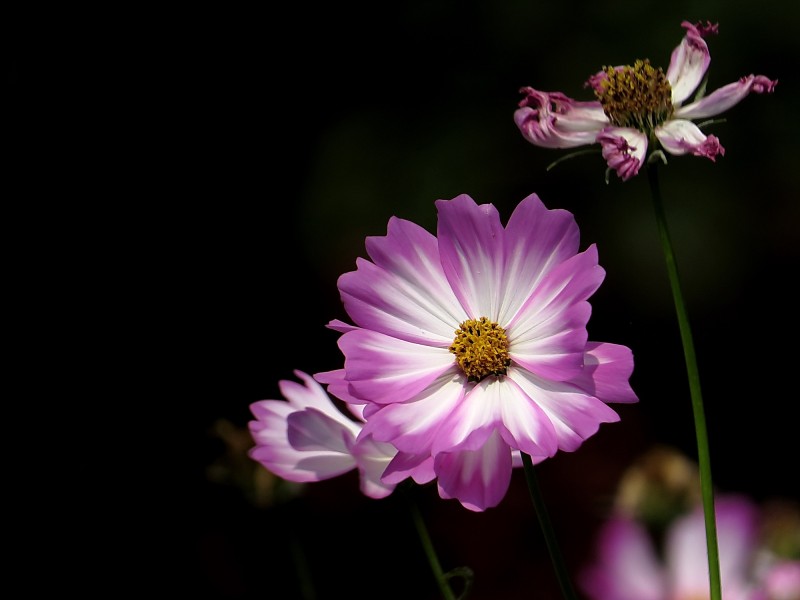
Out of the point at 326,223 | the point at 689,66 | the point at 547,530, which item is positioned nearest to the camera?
the point at 547,530

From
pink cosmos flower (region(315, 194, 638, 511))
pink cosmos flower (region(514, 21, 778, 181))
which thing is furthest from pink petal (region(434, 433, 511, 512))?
pink cosmos flower (region(514, 21, 778, 181))

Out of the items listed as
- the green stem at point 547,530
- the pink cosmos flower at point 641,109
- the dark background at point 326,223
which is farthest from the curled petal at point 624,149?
the dark background at point 326,223

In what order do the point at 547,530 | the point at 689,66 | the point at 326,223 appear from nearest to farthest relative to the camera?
1. the point at 547,530
2. the point at 689,66
3. the point at 326,223

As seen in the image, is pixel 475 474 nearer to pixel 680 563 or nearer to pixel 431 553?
pixel 431 553

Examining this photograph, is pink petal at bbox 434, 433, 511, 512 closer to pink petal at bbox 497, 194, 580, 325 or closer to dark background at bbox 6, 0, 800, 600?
pink petal at bbox 497, 194, 580, 325

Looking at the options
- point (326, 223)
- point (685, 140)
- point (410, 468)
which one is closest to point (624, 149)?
point (685, 140)

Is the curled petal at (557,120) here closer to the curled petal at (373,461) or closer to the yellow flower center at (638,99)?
the yellow flower center at (638,99)
